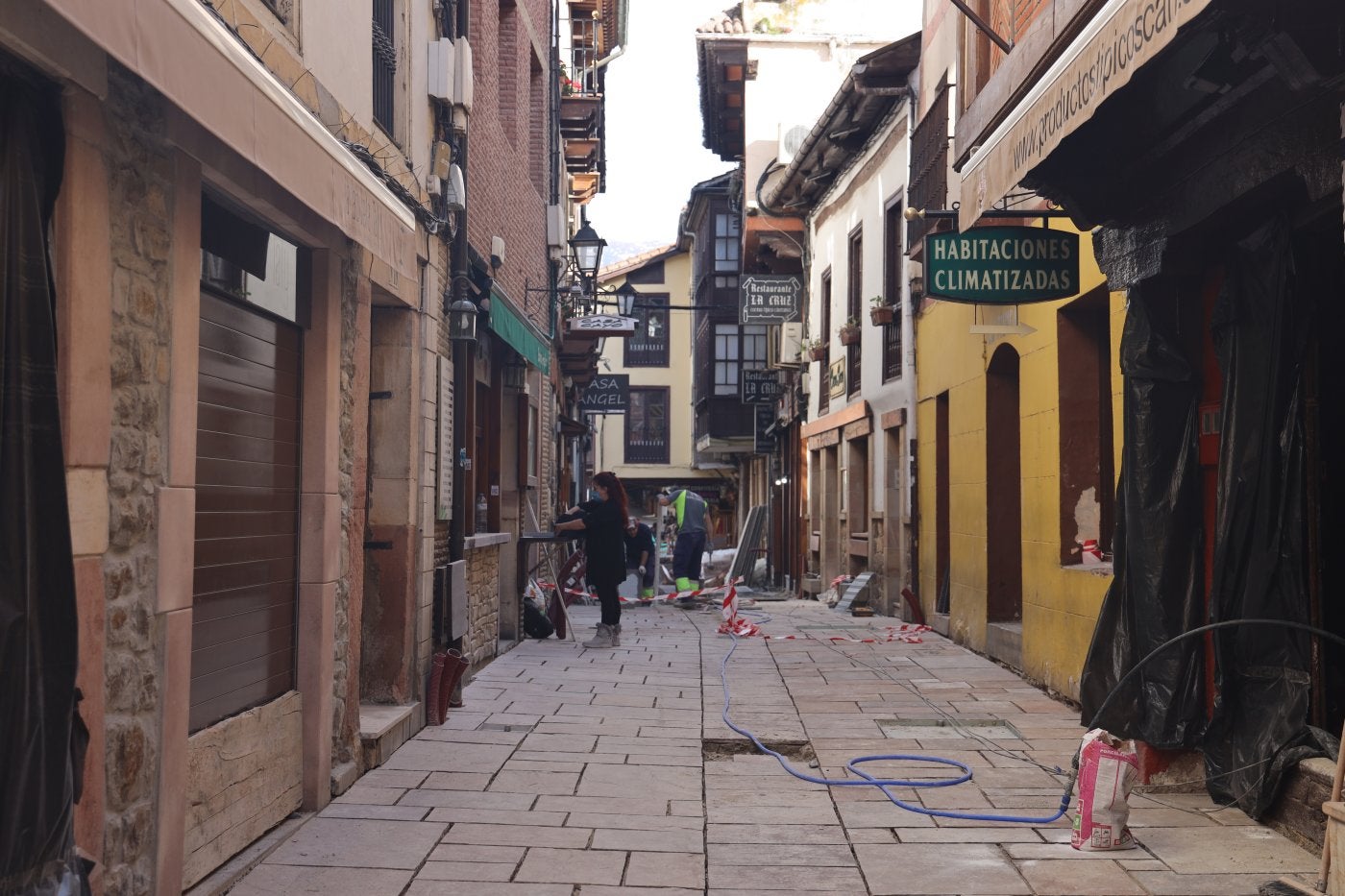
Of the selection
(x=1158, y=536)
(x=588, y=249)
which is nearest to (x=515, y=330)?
(x=588, y=249)

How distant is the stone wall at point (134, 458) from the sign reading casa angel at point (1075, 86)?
3140 mm

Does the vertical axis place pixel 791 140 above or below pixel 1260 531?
above

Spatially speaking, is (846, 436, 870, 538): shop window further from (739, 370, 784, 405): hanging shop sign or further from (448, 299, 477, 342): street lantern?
(448, 299, 477, 342): street lantern

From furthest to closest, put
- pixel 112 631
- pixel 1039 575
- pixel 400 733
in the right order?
pixel 1039 575 → pixel 400 733 → pixel 112 631

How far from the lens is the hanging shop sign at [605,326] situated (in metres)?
17.2

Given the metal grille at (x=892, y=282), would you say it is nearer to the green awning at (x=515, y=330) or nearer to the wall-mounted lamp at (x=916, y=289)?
the wall-mounted lamp at (x=916, y=289)

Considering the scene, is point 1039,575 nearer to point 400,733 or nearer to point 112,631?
point 400,733

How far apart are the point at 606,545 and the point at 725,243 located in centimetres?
2640

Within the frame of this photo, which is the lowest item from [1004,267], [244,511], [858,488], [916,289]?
[244,511]

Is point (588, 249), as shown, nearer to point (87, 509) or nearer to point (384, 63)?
point (384, 63)

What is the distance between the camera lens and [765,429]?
29438 millimetres

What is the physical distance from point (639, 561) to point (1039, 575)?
7148 mm

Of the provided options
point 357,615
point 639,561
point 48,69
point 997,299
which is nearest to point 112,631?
point 48,69

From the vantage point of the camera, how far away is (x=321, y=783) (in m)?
5.88
